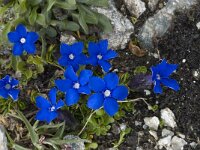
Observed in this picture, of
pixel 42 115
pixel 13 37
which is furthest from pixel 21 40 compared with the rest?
pixel 42 115

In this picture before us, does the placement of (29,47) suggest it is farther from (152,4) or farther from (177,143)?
(177,143)

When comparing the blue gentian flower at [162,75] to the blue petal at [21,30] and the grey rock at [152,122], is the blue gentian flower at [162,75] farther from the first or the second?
the blue petal at [21,30]

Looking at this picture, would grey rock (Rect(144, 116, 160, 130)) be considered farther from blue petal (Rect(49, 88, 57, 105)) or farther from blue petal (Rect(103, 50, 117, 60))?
blue petal (Rect(49, 88, 57, 105))

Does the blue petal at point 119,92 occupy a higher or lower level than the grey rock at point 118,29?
lower

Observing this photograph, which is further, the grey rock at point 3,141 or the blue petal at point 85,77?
the grey rock at point 3,141

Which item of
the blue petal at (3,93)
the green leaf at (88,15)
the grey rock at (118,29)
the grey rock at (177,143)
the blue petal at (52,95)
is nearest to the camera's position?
the blue petal at (52,95)

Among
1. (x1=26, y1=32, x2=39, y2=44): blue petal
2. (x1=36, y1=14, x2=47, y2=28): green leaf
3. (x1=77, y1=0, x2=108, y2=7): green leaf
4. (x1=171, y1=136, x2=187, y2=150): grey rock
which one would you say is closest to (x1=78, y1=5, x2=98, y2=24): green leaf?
(x1=77, y1=0, x2=108, y2=7): green leaf

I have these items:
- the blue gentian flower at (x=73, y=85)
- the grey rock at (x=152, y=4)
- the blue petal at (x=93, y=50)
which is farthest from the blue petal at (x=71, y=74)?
the grey rock at (x=152, y=4)
